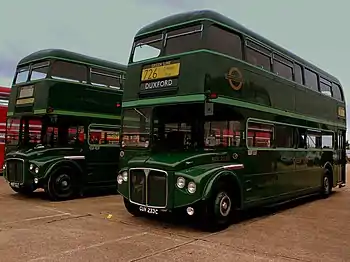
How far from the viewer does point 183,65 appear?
7352mm

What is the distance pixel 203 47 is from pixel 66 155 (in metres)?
5.67

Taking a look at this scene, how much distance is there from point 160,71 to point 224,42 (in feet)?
4.47

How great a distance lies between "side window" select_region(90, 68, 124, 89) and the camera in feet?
39.5

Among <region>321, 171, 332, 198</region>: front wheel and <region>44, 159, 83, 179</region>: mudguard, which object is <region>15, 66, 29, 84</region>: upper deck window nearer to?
<region>44, 159, 83, 179</region>: mudguard

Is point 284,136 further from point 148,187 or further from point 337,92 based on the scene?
point 337,92

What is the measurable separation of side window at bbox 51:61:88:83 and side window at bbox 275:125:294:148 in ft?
19.2

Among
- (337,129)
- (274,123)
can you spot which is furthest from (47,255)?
(337,129)

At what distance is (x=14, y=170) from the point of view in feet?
35.5

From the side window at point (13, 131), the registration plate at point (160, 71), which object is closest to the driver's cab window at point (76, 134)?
the side window at point (13, 131)

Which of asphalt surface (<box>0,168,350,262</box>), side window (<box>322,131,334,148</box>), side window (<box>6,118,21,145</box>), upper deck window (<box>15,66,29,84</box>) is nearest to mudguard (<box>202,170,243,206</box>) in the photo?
asphalt surface (<box>0,168,350,262</box>)

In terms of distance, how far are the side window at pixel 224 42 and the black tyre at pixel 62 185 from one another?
19.2ft

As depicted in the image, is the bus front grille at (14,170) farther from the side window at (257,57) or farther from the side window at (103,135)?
the side window at (257,57)

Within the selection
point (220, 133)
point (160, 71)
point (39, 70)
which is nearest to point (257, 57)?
point (220, 133)

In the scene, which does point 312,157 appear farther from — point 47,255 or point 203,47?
point 47,255
